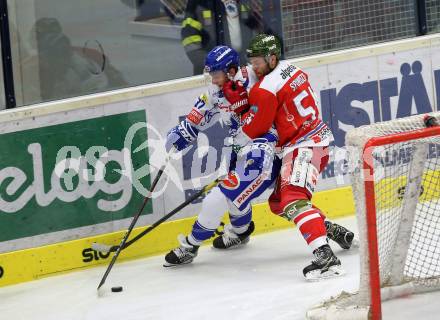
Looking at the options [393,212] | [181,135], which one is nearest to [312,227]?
[393,212]

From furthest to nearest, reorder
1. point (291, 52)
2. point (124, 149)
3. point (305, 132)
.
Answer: point (291, 52) → point (124, 149) → point (305, 132)

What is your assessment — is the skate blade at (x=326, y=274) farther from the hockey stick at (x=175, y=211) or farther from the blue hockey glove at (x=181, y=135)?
the blue hockey glove at (x=181, y=135)

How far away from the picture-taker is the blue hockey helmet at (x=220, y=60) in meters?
5.76

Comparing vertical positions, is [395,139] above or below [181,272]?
above

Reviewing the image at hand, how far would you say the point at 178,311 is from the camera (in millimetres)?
5301

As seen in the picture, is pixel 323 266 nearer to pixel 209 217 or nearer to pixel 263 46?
pixel 209 217

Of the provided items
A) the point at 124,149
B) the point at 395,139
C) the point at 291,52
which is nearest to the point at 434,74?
the point at 291,52

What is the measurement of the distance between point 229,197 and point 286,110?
0.58 metres

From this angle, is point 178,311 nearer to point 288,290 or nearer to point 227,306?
point 227,306

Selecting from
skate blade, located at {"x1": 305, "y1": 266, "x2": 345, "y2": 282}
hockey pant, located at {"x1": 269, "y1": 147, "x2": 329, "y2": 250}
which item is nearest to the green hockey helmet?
hockey pant, located at {"x1": 269, "y1": 147, "x2": 329, "y2": 250}

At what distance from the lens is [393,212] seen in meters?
4.95

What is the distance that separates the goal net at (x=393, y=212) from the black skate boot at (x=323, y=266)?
18.8 inches

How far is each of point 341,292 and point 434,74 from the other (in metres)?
2.43

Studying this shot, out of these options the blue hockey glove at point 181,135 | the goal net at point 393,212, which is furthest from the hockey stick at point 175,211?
the goal net at point 393,212
